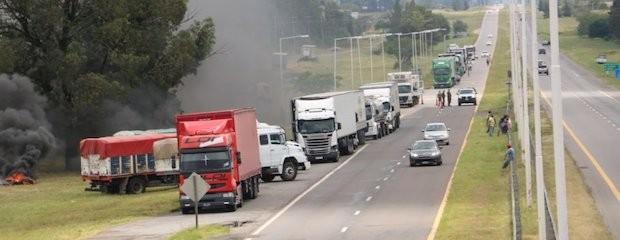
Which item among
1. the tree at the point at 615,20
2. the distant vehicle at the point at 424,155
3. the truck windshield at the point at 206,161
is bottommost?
the distant vehicle at the point at 424,155

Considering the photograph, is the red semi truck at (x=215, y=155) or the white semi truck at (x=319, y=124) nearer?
the red semi truck at (x=215, y=155)

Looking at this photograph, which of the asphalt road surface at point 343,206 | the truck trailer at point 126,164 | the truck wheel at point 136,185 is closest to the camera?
the asphalt road surface at point 343,206

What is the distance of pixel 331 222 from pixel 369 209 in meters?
3.54

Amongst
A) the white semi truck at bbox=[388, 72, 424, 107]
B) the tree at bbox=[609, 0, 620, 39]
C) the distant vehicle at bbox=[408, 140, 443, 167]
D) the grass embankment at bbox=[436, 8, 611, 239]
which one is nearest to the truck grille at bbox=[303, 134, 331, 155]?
the distant vehicle at bbox=[408, 140, 443, 167]

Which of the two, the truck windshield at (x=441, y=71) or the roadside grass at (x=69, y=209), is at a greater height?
the truck windshield at (x=441, y=71)

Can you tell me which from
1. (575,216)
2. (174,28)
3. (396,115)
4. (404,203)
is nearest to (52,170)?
(174,28)

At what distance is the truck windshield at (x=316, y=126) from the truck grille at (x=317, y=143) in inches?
12.6

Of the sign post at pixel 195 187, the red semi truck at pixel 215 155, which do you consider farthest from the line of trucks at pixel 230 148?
the sign post at pixel 195 187

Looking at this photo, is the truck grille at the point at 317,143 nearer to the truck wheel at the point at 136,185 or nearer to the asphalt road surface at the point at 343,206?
the asphalt road surface at the point at 343,206

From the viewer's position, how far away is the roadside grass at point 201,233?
110 ft

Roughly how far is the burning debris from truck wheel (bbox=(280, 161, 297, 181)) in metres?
15.4

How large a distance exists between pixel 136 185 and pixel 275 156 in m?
6.24

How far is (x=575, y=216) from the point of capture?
117 ft

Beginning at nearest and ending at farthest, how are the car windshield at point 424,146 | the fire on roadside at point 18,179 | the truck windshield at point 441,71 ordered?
the car windshield at point 424,146
the fire on roadside at point 18,179
the truck windshield at point 441,71
